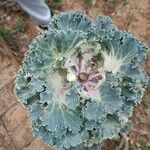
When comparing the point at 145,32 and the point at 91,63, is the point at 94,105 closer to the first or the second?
the point at 91,63

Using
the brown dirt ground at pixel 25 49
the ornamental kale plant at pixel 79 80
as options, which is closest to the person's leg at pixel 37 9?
the brown dirt ground at pixel 25 49

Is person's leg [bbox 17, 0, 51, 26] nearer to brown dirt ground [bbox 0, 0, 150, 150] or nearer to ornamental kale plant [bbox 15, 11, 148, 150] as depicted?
brown dirt ground [bbox 0, 0, 150, 150]

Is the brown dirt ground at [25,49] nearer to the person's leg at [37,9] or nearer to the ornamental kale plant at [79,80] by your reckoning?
the person's leg at [37,9]

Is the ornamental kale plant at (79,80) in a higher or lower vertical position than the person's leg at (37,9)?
higher

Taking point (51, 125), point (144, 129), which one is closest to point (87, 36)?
point (51, 125)

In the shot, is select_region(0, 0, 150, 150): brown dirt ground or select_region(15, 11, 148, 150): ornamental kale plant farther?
select_region(0, 0, 150, 150): brown dirt ground

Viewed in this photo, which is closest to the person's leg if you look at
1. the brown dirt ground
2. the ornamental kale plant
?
the brown dirt ground
